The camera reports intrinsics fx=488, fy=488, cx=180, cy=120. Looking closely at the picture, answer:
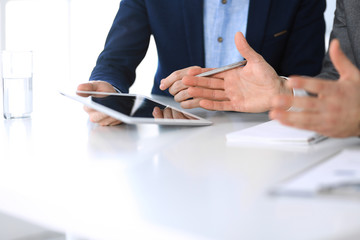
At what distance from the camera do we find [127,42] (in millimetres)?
1767

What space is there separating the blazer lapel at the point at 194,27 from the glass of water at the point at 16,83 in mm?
718

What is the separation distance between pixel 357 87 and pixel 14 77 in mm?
818

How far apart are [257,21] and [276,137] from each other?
955mm

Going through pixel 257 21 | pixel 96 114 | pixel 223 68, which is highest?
pixel 257 21

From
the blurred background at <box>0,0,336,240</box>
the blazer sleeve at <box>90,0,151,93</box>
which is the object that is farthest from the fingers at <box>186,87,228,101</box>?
the blurred background at <box>0,0,336,240</box>

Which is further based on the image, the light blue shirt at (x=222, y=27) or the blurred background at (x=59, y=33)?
the blurred background at (x=59, y=33)

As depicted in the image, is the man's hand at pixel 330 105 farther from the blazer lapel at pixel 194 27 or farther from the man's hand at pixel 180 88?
the blazer lapel at pixel 194 27

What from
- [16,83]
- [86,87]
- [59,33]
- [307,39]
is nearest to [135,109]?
[86,87]

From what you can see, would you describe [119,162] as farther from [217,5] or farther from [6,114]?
[217,5]

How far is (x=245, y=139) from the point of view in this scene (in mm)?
924

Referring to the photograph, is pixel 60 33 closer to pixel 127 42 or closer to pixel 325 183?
pixel 127 42

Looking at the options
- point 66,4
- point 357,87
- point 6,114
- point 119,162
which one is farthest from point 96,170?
point 66,4

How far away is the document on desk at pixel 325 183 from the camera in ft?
1.89

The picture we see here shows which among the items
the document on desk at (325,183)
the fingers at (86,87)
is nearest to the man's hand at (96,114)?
the fingers at (86,87)
